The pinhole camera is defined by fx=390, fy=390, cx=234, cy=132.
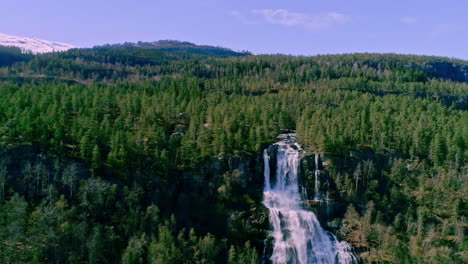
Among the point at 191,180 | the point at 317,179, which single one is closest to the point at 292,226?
the point at 317,179

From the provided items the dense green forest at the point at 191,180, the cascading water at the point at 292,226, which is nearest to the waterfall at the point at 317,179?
the dense green forest at the point at 191,180

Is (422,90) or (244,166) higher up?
(422,90)

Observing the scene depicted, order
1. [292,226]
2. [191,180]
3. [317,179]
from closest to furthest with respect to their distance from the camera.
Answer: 1. [292,226]
2. [191,180]
3. [317,179]

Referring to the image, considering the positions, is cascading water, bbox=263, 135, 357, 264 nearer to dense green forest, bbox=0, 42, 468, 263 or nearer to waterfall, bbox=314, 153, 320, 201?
dense green forest, bbox=0, 42, 468, 263

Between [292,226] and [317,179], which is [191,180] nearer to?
[292,226]

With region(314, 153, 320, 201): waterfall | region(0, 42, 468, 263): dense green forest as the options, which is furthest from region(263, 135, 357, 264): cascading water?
region(314, 153, 320, 201): waterfall

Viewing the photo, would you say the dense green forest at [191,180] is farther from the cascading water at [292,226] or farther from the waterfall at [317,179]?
the waterfall at [317,179]

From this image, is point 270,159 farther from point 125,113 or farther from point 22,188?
point 22,188

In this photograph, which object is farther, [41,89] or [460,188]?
[41,89]

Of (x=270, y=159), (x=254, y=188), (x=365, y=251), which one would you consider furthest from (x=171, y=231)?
(x=365, y=251)
